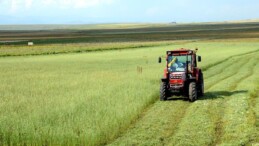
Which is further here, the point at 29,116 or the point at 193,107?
the point at 193,107

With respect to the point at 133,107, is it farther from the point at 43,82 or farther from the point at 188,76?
the point at 43,82

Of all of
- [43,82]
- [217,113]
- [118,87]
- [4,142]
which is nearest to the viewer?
[4,142]

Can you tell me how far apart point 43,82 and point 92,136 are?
14530 millimetres

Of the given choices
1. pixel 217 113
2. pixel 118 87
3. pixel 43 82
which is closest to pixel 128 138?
pixel 217 113

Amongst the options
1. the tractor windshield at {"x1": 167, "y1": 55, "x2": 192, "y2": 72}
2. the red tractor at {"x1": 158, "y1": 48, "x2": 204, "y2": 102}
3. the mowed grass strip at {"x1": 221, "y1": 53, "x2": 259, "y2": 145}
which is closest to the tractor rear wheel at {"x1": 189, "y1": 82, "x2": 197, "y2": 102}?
the red tractor at {"x1": 158, "y1": 48, "x2": 204, "y2": 102}

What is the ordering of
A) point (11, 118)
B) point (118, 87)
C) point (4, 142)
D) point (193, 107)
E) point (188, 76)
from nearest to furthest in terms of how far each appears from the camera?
point (4, 142) < point (11, 118) < point (193, 107) < point (188, 76) < point (118, 87)

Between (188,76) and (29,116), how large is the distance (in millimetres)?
8046

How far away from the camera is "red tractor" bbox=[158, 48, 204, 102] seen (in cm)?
1903

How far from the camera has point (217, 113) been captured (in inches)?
631

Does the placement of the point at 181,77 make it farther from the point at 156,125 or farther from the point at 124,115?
the point at 156,125

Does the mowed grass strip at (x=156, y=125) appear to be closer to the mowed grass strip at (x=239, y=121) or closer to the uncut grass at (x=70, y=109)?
the uncut grass at (x=70, y=109)

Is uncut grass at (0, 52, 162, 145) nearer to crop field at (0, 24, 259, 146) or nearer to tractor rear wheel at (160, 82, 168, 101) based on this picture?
crop field at (0, 24, 259, 146)

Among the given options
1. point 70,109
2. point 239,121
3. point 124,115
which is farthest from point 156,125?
point 70,109

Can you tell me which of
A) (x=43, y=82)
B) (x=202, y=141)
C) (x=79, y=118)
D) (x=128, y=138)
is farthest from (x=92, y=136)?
(x=43, y=82)
